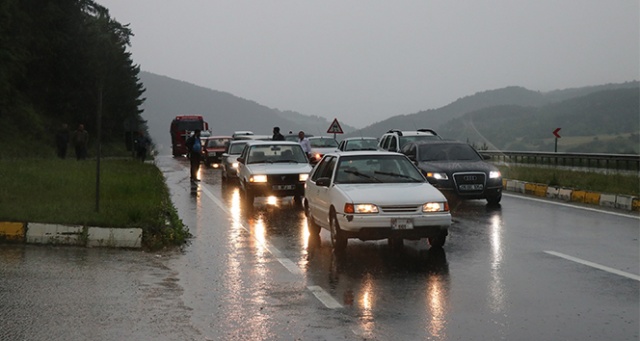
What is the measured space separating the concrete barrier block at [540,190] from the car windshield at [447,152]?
120 inches

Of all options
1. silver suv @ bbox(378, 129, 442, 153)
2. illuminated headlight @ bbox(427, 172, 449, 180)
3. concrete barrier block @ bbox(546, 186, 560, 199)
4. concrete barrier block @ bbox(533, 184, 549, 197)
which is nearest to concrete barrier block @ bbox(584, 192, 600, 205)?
concrete barrier block @ bbox(546, 186, 560, 199)

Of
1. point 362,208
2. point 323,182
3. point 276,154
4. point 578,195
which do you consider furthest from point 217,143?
point 362,208

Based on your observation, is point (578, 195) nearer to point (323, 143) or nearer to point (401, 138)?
point (401, 138)

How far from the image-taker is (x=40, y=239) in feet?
38.9

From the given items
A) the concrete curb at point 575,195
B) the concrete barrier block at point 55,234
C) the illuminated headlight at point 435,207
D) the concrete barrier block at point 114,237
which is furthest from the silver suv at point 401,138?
the concrete barrier block at point 55,234

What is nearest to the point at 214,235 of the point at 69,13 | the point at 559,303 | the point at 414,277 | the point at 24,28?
the point at 414,277

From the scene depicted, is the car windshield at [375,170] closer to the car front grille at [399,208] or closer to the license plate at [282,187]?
the car front grille at [399,208]

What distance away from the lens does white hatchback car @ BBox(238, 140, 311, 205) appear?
1989cm

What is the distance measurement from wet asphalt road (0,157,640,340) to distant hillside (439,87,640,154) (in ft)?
303

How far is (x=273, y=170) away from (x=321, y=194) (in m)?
7.58

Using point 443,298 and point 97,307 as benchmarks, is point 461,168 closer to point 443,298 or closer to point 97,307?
point 443,298

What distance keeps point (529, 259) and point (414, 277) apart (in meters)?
2.15

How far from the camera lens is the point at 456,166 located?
19.3 m

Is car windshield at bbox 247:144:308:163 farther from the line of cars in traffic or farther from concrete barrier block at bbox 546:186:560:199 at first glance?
concrete barrier block at bbox 546:186:560:199
